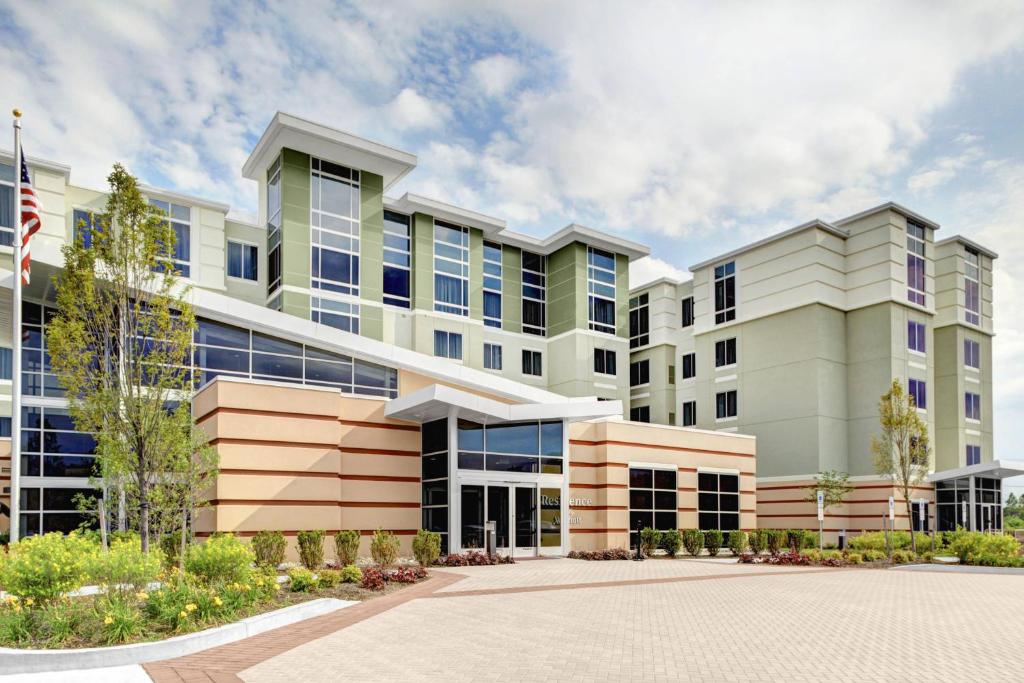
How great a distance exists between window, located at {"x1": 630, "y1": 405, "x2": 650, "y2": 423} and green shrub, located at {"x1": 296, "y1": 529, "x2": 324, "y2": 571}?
123ft

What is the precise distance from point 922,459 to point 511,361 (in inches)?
908

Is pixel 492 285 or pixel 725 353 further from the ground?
pixel 492 285

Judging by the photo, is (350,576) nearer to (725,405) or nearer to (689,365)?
(725,405)

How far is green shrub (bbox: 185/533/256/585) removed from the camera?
13617mm

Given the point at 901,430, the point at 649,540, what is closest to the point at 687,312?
the point at 901,430

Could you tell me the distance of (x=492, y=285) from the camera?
166ft

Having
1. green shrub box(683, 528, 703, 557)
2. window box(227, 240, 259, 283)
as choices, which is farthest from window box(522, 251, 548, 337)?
green shrub box(683, 528, 703, 557)

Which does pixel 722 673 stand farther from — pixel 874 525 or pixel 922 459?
pixel 874 525

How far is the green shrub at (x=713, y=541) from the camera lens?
3272 cm

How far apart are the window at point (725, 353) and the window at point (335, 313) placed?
2282cm

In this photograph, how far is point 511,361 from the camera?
50.9 metres

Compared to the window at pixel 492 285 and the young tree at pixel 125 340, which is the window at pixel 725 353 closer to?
the window at pixel 492 285

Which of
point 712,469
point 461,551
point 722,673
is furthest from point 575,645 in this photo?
point 712,469

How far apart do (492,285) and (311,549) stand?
30274 millimetres
